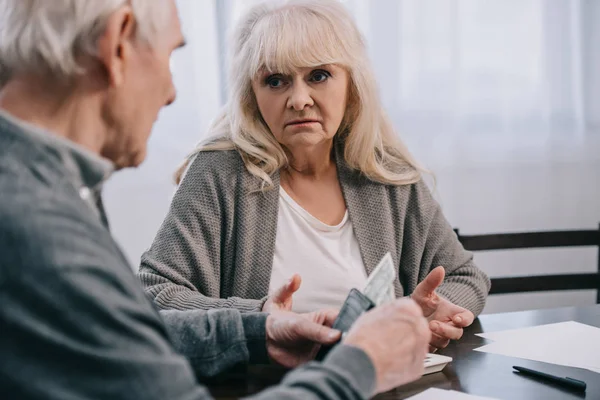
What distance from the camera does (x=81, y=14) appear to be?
0.89 metres

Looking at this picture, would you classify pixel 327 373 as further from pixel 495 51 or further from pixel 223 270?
pixel 495 51

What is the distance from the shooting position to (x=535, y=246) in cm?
225

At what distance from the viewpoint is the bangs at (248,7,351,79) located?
181 centimetres

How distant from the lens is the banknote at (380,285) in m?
1.18

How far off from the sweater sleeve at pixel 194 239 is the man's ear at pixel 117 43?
824 millimetres

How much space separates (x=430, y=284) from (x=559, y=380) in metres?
0.36

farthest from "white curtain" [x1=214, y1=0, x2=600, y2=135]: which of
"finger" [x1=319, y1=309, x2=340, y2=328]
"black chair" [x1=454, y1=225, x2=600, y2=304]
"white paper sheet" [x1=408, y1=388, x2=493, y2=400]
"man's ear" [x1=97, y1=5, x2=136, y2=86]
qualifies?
"man's ear" [x1=97, y1=5, x2=136, y2=86]

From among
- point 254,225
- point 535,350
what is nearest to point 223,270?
point 254,225

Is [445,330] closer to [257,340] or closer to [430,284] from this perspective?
[430,284]

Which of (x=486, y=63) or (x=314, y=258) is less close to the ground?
(x=486, y=63)

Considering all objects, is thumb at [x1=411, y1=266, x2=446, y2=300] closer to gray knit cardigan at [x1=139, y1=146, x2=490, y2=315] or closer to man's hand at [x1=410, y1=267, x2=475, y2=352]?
man's hand at [x1=410, y1=267, x2=475, y2=352]

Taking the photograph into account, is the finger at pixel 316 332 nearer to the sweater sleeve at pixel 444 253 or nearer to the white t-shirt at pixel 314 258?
the white t-shirt at pixel 314 258

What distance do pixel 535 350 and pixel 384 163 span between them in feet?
2.49

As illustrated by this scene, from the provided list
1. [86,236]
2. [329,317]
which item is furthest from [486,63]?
[86,236]
